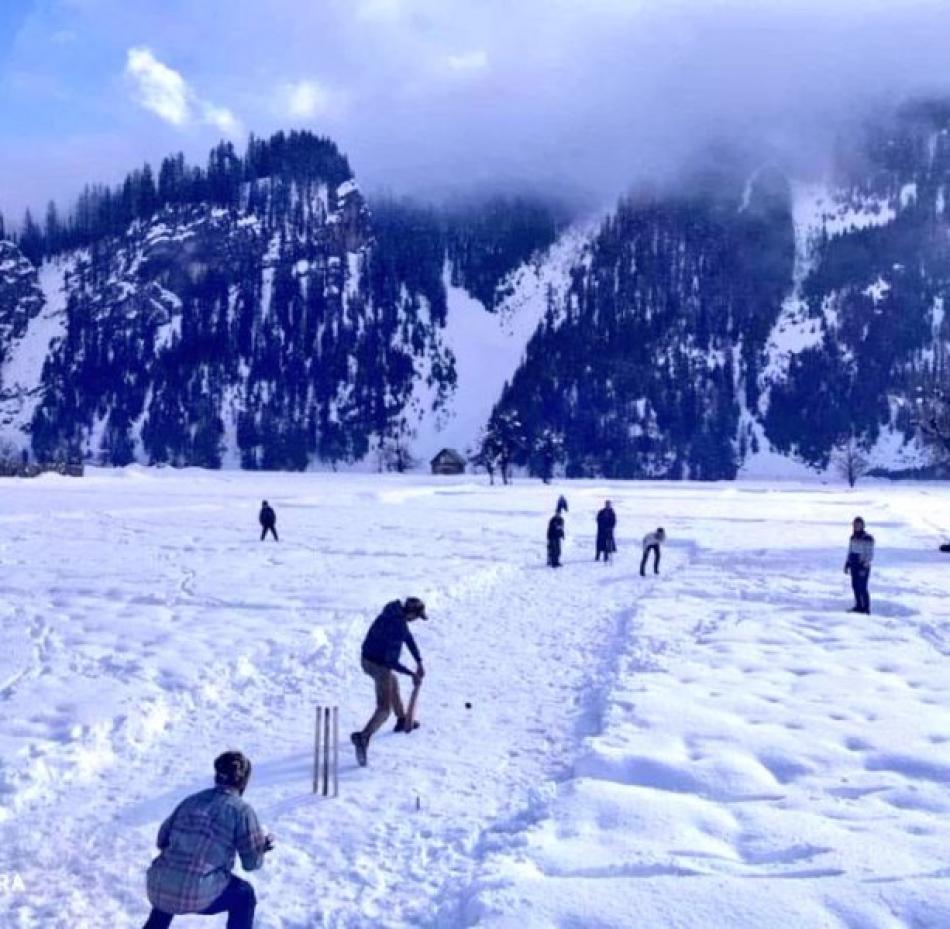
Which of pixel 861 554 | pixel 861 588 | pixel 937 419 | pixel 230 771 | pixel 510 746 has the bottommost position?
pixel 510 746

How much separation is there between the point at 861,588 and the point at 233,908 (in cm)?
1701

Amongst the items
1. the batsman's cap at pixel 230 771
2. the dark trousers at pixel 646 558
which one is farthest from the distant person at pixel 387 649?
the dark trousers at pixel 646 558

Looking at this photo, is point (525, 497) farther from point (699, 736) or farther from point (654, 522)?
point (699, 736)

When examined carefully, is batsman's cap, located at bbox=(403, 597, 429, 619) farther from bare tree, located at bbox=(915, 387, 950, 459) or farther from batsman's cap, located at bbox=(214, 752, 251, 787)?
bare tree, located at bbox=(915, 387, 950, 459)

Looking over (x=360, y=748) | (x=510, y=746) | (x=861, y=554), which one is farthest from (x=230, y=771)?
(x=861, y=554)

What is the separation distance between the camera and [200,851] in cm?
525

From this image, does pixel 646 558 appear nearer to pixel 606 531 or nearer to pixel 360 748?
pixel 606 531

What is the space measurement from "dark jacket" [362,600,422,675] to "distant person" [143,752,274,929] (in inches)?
194

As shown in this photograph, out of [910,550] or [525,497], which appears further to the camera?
[525,497]

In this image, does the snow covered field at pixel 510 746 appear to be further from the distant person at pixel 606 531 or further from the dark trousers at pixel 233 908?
the distant person at pixel 606 531

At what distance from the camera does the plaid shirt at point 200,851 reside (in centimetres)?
523

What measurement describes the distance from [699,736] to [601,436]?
189477mm

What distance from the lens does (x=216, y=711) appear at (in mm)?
11992

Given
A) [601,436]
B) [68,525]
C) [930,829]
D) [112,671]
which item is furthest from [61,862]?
[601,436]
